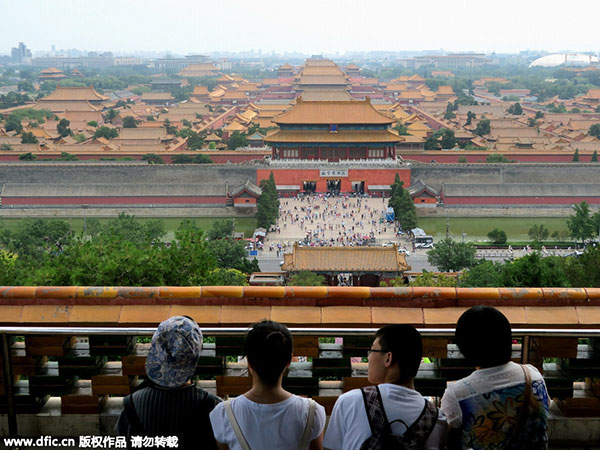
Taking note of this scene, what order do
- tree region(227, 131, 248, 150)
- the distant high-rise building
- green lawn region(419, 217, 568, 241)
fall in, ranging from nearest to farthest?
green lawn region(419, 217, 568, 241) → tree region(227, 131, 248, 150) → the distant high-rise building

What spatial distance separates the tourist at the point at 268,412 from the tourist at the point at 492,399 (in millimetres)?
506

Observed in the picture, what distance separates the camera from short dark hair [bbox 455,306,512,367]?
7.79 feet

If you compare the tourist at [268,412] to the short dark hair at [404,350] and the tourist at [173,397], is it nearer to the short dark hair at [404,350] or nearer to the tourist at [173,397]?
the tourist at [173,397]

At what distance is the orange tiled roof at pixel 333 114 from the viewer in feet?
97.7

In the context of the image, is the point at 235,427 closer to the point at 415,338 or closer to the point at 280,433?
the point at 280,433

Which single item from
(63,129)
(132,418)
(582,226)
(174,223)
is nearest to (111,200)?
(174,223)

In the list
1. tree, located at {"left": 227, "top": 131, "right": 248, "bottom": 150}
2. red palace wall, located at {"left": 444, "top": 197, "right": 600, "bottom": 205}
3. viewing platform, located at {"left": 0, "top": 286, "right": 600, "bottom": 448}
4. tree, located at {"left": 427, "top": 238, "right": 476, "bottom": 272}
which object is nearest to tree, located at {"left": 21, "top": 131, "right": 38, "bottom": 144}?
tree, located at {"left": 227, "top": 131, "right": 248, "bottom": 150}

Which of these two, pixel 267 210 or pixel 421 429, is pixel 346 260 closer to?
pixel 267 210

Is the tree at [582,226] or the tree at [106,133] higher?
the tree at [106,133]

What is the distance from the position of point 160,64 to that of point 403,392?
145792 mm

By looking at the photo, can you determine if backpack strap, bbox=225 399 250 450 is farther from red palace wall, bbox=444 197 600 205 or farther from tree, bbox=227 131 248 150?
tree, bbox=227 131 248 150

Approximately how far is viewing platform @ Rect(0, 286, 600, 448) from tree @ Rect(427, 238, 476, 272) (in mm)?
14731

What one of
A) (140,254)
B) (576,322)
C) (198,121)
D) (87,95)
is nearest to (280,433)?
(576,322)

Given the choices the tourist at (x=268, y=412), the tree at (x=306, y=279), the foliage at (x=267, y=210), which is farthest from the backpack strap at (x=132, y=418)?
the foliage at (x=267, y=210)
